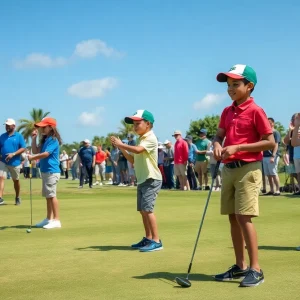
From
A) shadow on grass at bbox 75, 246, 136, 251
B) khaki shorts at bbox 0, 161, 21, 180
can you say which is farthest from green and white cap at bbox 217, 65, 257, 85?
khaki shorts at bbox 0, 161, 21, 180

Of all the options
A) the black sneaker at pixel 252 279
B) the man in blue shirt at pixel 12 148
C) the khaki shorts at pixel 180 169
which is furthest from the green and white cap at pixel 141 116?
the khaki shorts at pixel 180 169

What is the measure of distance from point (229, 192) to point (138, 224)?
5.05 meters

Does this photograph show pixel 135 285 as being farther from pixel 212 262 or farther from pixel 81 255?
pixel 81 255

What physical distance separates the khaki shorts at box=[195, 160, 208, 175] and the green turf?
9.45 m

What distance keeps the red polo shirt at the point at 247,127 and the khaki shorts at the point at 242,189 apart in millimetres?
111

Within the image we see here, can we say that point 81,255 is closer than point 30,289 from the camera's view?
No

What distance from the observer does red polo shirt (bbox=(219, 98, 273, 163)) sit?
233 inches

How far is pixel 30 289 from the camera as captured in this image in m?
5.76

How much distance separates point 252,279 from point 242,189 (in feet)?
2.80

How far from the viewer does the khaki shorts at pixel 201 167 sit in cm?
2233

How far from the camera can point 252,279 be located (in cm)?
573

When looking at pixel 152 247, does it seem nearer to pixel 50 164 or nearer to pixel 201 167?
pixel 50 164

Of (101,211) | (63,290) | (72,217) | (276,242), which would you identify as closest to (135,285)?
(63,290)

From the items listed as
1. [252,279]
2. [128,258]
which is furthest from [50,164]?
[252,279]
